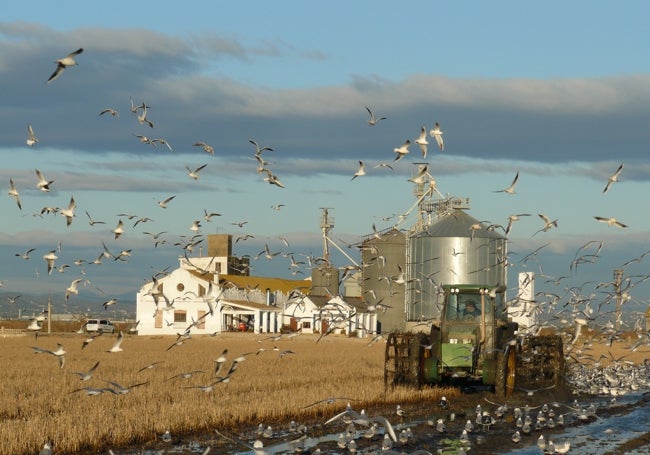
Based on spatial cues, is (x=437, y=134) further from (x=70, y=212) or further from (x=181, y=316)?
(x=181, y=316)

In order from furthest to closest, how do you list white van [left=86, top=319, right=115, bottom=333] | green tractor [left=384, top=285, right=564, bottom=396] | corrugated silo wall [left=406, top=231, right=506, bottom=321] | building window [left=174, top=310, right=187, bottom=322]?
1. white van [left=86, top=319, right=115, bottom=333]
2. building window [left=174, top=310, right=187, bottom=322]
3. corrugated silo wall [left=406, top=231, right=506, bottom=321]
4. green tractor [left=384, top=285, right=564, bottom=396]

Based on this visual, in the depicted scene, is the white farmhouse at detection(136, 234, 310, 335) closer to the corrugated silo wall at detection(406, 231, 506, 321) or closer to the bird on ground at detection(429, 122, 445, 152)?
the corrugated silo wall at detection(406, 231, 506, 321)

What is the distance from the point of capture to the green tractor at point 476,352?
25.3 m

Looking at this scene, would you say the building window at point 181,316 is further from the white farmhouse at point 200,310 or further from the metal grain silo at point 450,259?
the metal grain silo at point 450,259

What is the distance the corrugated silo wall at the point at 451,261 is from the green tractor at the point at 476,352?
32.2 meters

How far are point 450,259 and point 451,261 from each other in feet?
0.71

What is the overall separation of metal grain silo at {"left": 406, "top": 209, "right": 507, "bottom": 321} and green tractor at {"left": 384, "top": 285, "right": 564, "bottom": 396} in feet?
105

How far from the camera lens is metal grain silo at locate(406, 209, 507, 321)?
60875mm

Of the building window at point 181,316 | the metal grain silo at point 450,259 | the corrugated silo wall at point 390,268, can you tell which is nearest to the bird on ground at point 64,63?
the metal grain silo at point 450,259

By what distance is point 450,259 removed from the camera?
60750 millimetres

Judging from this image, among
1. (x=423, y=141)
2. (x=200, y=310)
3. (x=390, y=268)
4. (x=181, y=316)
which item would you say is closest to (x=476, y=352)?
(x=423, y=141)

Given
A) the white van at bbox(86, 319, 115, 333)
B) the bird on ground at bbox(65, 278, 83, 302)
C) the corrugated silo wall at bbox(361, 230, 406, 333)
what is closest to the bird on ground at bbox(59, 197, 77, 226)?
the bird on ground at bbox(65, 278, 83, 302)

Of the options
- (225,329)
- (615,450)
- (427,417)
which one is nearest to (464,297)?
(427,417)

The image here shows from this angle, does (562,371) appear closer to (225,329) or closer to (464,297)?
(464,297)
